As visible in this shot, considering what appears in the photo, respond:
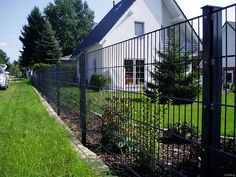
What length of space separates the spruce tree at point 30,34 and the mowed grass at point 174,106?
5022cm

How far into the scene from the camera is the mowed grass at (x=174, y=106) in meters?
2.43

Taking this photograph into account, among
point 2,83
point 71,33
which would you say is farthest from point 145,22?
point 71,33

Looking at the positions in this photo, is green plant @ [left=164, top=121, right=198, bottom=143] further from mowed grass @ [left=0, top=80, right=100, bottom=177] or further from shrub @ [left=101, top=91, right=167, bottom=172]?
mowed grass @ [left=0, top=80, right=100, bottom=177]

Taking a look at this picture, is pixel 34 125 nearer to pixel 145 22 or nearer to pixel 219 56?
pixel 219 56

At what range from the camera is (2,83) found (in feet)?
77.0

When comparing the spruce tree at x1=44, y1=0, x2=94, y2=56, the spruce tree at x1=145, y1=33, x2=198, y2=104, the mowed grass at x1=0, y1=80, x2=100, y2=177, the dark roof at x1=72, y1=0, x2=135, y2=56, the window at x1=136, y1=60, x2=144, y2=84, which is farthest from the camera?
the spruce tree at x1=44, y1=0, x2=94, y2=56

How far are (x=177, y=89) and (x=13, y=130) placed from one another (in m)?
4.94

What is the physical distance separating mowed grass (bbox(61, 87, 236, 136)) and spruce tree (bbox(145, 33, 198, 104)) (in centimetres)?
10

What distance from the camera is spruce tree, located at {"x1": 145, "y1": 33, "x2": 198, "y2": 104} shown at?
8.89 ft

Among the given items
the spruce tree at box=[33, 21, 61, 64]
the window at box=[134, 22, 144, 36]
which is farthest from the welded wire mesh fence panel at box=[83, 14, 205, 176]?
the spruce tree at box=[33, 21, 61, 64]

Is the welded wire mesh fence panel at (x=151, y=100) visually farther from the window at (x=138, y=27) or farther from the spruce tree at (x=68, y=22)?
the spruce tree at (x=68, y=22)

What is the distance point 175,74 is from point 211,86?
600 mm

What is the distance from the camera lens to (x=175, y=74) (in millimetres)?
2887

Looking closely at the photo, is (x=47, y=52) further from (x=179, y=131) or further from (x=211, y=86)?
(x=211, y=86)
